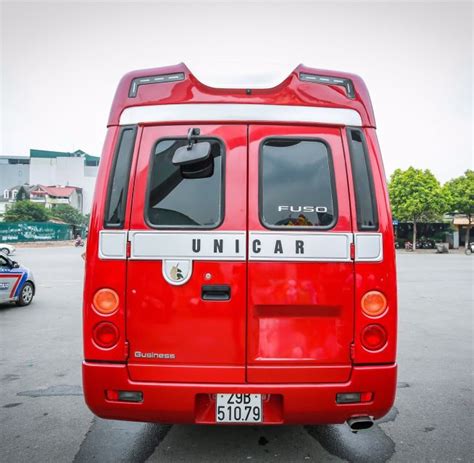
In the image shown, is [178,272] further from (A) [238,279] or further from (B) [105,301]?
(B) [105,301]

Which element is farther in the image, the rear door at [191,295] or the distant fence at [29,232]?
the distant fence at [29,232]

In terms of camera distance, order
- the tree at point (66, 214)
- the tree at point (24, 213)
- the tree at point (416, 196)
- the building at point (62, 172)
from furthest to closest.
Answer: the building at point (62, 172) < the tree at point (66, 214) < the tree at point (24, 213) < the tree at point (416, 196)

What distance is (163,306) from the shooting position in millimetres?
3127

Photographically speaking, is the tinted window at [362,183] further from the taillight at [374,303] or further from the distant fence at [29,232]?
the distant fence at [29,232]

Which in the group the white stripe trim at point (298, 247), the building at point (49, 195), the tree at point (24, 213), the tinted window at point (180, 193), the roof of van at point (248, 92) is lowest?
the white stripe trim at point (298, 247)

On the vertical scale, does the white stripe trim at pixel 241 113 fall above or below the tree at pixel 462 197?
below

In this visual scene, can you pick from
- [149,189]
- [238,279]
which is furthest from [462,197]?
[149,189]

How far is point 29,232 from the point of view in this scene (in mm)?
55625

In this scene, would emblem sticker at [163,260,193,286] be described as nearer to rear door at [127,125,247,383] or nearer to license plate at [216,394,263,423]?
rear door at [127,125,247,383]

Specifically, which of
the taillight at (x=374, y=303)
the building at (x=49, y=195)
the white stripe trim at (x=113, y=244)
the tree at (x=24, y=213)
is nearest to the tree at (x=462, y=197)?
the taillight at (x=374, y=303)

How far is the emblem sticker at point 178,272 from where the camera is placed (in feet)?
10.2

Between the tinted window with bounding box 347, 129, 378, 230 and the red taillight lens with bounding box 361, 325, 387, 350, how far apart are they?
0.70 m

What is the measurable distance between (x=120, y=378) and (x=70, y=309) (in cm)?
839

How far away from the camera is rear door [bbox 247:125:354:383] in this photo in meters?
3.11
